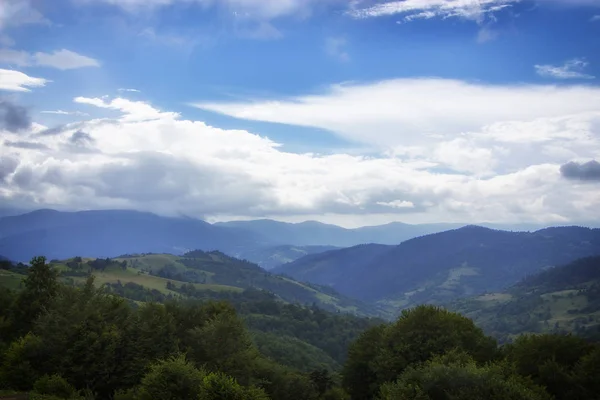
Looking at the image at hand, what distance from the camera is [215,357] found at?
207 feet

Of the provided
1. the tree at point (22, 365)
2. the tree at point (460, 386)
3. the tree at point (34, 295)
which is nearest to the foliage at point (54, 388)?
the tree at point (22, 365)

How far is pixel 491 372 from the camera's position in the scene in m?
42.8

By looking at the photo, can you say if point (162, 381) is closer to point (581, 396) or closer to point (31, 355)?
point (31, 355)

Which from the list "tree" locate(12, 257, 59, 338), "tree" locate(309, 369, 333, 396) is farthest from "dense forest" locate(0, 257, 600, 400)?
"tree" locate(309, 369, 333, 396)

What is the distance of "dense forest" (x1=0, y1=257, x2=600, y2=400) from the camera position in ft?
142

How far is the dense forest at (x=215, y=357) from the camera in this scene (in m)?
43.2

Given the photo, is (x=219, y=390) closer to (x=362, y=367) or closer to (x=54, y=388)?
(x=54, y=388)

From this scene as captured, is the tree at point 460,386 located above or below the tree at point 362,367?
above

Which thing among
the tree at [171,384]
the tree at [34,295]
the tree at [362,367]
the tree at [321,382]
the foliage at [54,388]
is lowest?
the tree at [321,382]

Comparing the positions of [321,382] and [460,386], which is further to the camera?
[321,382]

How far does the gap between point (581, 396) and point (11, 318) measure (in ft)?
263

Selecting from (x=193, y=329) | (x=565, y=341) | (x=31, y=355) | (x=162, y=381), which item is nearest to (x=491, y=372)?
(x=565, y=341)

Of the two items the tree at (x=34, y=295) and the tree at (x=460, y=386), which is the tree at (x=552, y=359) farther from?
the tree at (x=34, y=295)

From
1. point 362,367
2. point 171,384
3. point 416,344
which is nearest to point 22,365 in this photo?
point 171,384
